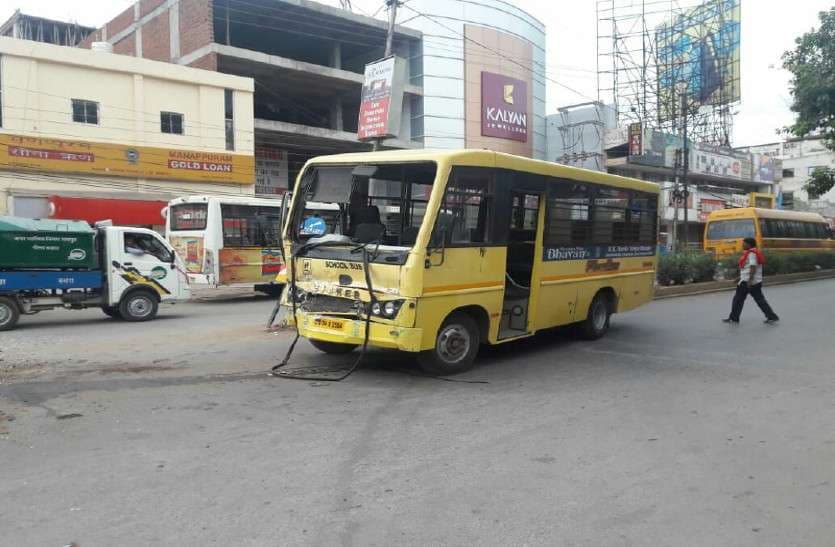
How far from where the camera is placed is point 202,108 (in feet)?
81.1

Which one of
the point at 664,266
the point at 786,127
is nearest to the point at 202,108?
the point at 664,266

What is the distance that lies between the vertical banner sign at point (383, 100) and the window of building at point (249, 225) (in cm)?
347

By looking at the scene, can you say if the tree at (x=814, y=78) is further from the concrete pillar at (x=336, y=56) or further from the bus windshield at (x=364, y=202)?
the concrete pillar at (x=336, y=56)

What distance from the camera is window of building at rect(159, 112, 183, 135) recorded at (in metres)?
23.9

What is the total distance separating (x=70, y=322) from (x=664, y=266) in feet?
49.5

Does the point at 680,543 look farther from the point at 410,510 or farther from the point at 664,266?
the point at 664,266

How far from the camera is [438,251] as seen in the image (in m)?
6.75

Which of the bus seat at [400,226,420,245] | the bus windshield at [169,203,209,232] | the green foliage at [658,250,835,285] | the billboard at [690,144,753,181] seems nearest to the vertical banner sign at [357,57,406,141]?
the bus windshield at [169,203,209,232]

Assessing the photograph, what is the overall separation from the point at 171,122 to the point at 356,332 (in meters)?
20.3

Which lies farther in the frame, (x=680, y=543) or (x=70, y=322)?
(x=70, y=322)

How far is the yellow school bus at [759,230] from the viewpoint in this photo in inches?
1054

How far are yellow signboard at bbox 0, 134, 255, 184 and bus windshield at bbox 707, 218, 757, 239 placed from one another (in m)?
20.1

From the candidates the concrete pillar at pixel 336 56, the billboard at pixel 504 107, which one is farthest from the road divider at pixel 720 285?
the concrete pillar at pixel 336 56

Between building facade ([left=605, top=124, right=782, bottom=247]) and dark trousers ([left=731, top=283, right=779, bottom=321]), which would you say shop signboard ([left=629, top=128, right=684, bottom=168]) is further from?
dark trousers ([left=731, top=283, right=779, bottom=321])
